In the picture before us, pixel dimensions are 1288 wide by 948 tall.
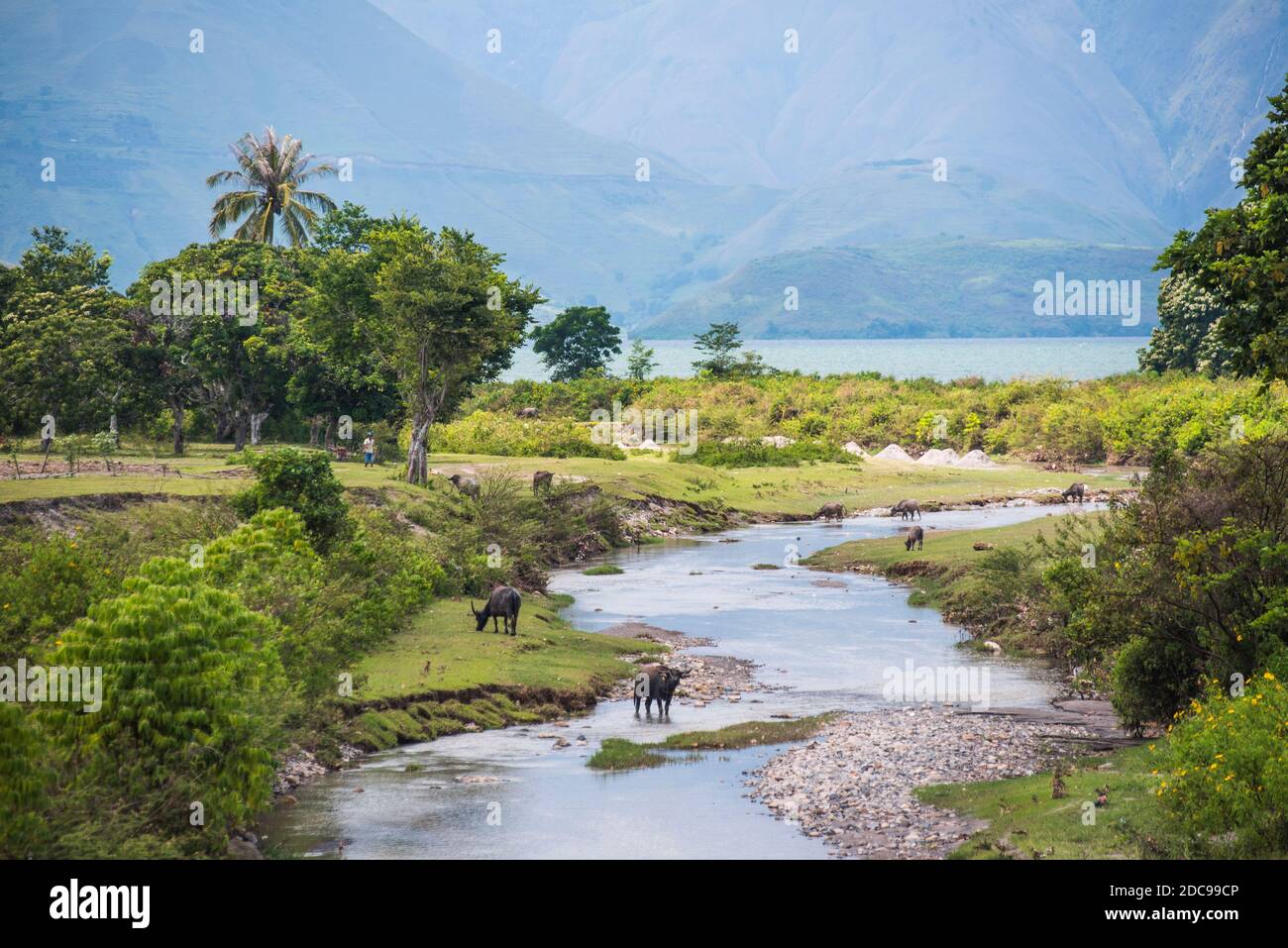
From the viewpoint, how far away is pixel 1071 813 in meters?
19.6

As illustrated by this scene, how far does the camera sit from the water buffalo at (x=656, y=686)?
29.8 meters

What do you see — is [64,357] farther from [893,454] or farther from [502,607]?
[893,454]

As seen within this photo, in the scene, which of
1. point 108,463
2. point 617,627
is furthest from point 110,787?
point 108,463

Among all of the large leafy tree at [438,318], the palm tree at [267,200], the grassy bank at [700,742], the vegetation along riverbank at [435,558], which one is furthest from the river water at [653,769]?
the palm tree at [267,200]

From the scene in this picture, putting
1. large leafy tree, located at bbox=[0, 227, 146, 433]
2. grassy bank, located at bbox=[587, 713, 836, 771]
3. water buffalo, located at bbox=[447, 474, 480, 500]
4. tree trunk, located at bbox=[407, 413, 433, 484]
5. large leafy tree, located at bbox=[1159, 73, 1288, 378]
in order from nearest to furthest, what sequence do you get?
large leafy tree, located at bbox=[1159, 73, 1288, 378] < grassy bank, located at bbox=[587, 713, 836, 771] < water buffalo, located at bbox=[447, 474, 480, 500] < tree trunk, located at bbox=[407, 413, 433, 484] < large leafy tree, located at bbox=[0, 227, 146, 433]

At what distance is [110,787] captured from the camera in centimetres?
1736

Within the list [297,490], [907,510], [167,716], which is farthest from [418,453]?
[167,716]

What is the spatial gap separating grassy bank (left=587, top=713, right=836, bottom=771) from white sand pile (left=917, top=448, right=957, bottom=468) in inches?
2708

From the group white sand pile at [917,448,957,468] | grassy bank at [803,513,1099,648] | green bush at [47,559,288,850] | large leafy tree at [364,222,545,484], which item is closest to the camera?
green bush at [47,559,288,850]

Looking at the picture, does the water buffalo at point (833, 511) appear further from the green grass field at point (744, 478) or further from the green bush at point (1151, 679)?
the green bush at point (1151, 679)

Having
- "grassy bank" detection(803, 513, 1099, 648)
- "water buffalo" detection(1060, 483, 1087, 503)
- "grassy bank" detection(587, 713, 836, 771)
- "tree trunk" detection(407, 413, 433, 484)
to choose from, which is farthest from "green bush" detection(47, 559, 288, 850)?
"water buffalo" detection(1060, 483, 1087, 503)

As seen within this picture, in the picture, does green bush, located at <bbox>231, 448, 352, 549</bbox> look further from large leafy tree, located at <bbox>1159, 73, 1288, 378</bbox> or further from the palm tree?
the palm tree

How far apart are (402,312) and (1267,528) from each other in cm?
3891

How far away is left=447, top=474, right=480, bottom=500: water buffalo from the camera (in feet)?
176
